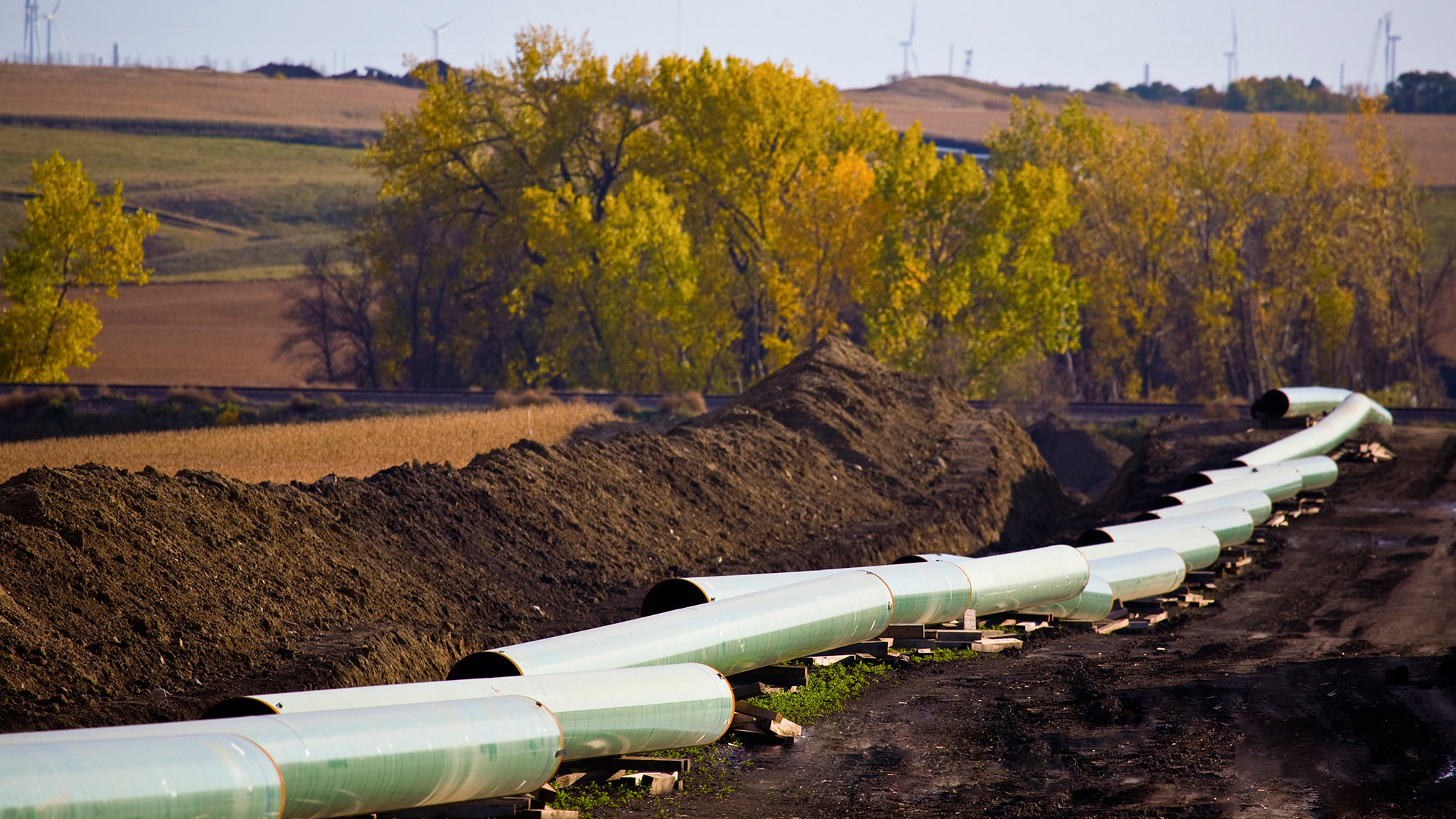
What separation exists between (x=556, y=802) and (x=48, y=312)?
44980mm

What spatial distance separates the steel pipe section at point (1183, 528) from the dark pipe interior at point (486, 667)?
360 inches

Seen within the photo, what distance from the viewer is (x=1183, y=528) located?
53.3 ft

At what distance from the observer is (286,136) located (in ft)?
377

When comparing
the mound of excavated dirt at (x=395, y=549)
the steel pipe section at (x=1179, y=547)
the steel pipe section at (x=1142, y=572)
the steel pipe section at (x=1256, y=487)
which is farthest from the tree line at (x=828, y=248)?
the steel pipe section at (x=1142, y=572)

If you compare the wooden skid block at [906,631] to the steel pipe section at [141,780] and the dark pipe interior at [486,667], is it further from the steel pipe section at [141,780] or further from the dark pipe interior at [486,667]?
the steel pipe section at [141,780]

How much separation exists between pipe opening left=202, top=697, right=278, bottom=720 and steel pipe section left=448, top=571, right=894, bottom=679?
65.4 inches

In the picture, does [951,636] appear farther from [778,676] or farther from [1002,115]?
[1002,115]

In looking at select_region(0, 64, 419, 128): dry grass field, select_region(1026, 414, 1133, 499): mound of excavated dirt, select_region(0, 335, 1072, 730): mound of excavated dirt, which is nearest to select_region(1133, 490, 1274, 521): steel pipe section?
select_region(0, 335, 1072, 730): mound of excavated dirt

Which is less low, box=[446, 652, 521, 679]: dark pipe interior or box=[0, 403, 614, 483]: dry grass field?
box=[446, 652, 521, 679]: dark pipe interior

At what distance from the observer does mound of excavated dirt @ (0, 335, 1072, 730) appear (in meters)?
9.43

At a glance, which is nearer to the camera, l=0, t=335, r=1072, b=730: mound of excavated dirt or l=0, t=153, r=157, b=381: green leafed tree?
l=0, t=335, r=1072, b=730: mound of excavated dirt

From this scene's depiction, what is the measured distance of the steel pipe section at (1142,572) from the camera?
560 inches

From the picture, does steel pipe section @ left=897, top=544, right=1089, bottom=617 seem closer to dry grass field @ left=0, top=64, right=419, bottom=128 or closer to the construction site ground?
the construction site ground

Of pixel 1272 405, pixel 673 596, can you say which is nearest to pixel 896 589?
pixel 673 596
